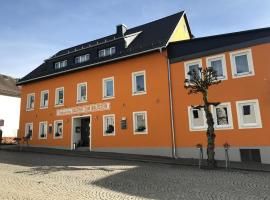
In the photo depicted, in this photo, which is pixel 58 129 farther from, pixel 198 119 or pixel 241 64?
pixel 241 64

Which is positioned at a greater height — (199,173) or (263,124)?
(263,124)

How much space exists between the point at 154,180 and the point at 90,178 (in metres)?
2.51

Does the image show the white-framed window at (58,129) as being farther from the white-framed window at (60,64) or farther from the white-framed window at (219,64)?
the white-framed window at (219,64)

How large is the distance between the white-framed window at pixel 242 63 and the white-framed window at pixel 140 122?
257 inches

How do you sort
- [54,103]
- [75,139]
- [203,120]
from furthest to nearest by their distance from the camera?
[54,103]
[75,139]
[203,120]

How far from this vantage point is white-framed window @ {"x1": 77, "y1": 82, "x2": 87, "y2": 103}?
22.8 m

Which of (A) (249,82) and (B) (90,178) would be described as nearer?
(B) (90,178)

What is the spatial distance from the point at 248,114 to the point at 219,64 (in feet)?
12.0

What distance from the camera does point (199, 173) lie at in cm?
1162

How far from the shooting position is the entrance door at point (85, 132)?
22.9 metres

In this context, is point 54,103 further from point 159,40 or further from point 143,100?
point 159,40

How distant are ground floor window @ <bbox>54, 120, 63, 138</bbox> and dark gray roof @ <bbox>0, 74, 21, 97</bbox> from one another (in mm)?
14800

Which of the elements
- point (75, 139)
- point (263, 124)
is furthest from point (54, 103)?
point (263, 124)

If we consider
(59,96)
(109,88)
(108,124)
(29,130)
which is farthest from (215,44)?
(29,130)
